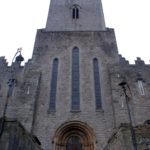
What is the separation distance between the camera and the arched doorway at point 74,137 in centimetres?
1391

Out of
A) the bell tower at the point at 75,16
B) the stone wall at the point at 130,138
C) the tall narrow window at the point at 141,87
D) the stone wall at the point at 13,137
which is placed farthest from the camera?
the bell tower at the point at 75,16

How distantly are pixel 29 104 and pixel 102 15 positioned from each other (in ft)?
44.2

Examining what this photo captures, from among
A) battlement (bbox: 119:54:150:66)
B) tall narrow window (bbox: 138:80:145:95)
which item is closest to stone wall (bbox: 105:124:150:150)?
tall narrow window (bbox: 138:80:145:95)

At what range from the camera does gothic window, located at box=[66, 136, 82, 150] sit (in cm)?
1409

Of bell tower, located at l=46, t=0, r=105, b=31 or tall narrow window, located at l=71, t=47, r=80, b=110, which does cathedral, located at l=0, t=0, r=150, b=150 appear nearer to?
tall narrow window, located at l=71, t=47, r=80, b=110

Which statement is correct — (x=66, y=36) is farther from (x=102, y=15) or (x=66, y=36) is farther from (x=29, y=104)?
(x=29, y=104)

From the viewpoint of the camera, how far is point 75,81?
664 inches

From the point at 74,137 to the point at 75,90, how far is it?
343 centimetres

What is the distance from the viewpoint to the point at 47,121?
47.9 ft

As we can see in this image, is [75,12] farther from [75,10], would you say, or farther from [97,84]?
[97,84]

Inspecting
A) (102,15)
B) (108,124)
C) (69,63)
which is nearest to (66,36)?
(69,63)

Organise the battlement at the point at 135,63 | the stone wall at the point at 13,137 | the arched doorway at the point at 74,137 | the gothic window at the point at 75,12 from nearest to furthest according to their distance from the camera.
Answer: the stone wall at the point at 13,137 → the arched doorway at the point at 74,137 → the battlement at the point at 135,63 → the gothic window at the point at 75,12

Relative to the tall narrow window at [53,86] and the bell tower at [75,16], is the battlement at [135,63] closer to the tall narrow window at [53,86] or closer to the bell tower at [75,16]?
the bell tower at [75,16]

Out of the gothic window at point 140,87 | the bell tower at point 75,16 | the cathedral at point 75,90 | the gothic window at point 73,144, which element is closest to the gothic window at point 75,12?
the bell tower at point 75,16
